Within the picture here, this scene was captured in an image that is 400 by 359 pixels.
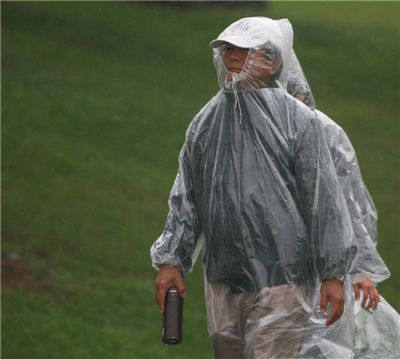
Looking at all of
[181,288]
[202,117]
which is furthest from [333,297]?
[202,117]

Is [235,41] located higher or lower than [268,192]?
higher

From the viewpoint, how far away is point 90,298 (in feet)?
39.0

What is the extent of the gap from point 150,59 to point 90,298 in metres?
11.3

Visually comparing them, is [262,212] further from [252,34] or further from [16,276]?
[16,276]

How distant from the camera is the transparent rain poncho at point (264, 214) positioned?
5523 mm

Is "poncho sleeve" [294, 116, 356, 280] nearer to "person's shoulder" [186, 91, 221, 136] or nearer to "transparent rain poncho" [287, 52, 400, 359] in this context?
"person's shoulder" [186, 91, 221, 136]

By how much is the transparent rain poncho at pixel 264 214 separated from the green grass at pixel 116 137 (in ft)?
15.1

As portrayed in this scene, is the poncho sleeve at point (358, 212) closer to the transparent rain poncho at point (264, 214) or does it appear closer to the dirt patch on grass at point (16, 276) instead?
the transparent rain poncho at point (264, 214)

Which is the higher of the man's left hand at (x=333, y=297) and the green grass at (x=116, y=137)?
the man's left hand at (x=333, y=297)

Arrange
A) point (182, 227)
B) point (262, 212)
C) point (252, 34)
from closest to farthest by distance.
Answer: point (262, 212) → point (252, 34) → point (182, 227)

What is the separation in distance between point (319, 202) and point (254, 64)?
0.60 meters

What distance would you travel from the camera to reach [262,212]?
217 inches

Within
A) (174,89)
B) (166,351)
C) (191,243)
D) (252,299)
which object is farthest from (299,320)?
(174,89)

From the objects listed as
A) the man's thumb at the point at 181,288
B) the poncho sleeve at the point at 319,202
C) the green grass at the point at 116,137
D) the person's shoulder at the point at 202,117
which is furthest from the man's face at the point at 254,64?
the green grass at the point at 116,137
